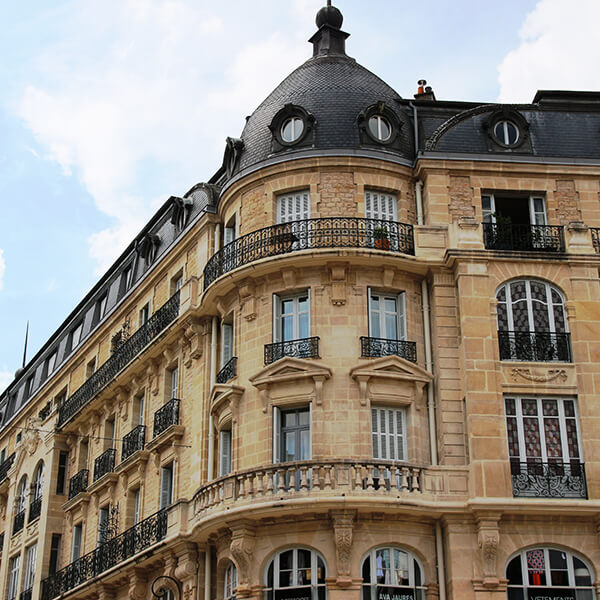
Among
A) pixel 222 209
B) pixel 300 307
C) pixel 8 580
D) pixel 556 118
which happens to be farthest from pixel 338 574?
pixel 8 580

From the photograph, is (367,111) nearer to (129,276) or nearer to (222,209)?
(222,209)

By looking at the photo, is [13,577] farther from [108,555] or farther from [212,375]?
[212,375]

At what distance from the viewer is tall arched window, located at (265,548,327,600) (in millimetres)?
23062

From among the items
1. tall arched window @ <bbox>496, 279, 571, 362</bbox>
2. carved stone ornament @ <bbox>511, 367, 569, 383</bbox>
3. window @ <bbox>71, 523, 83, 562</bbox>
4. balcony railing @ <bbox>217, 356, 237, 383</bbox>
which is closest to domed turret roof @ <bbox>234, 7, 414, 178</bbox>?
tall arched window @ <bbox>496, 279, 571, 362</bbox>

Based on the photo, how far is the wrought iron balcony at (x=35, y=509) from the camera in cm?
3775

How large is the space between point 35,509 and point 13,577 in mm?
2816

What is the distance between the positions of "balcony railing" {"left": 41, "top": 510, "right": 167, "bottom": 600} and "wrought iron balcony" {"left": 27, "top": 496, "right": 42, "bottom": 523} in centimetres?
321

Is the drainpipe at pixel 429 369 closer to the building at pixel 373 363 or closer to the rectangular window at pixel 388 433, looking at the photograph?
the building at pixel 373 363

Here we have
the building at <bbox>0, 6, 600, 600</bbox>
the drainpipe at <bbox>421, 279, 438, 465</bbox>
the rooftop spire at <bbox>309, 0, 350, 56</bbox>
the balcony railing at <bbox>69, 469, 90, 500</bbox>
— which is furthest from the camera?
the balcony railing at <bbox>69, 469, 90, 500</bbox>

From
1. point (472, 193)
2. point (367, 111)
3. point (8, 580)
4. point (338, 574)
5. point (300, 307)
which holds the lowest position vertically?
point (338, 574)

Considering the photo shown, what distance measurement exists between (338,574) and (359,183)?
9.78m

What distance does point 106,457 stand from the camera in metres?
33.5

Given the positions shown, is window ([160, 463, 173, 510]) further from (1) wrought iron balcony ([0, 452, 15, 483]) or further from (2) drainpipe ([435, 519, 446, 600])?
(1) wrought iron balcony ([0, 452, 15, 483])

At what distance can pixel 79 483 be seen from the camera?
3538cm
